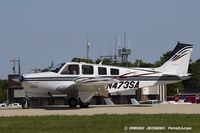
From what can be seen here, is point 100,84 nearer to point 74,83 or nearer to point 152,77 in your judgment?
point 74,83

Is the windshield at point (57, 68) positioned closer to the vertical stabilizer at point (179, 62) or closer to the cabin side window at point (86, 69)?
the cabin side window at point (86, 69)

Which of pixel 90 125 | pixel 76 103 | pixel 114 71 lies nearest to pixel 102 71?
pixel 114 71

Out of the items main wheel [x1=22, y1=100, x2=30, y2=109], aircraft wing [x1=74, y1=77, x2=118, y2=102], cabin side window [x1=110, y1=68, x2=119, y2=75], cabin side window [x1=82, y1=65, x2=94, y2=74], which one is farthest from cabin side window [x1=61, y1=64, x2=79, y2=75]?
main wheel [x1=22, y1=100, x2=30, y2=109]

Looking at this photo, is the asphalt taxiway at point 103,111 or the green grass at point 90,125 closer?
the green grass at point 90,125

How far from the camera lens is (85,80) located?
25.3 m

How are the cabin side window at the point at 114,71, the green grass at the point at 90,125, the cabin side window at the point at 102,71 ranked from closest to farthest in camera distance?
the green grass at the point at 90,125 → the cabin side window at the point at 102,71 → the cabin side window at the point at 114,71

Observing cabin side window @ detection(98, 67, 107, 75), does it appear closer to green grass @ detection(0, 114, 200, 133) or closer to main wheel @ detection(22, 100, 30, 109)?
main wheel @ detection(22, 100, 30, 109)

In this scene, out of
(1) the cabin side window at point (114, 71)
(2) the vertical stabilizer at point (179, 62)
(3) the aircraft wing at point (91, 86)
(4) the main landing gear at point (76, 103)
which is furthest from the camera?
(2) the vertical stabilizer at point (179, 62)

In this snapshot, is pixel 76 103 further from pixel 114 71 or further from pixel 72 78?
pixel 114 71

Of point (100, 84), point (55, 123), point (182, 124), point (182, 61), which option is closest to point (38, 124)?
point (55, 123)

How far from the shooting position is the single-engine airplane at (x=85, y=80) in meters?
26.2

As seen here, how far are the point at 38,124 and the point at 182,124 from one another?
175 inches

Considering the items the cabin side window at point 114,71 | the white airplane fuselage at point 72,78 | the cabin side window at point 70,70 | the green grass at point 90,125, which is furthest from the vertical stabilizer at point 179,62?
the green grass at point 90,125

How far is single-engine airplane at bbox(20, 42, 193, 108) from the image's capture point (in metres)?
26.2
